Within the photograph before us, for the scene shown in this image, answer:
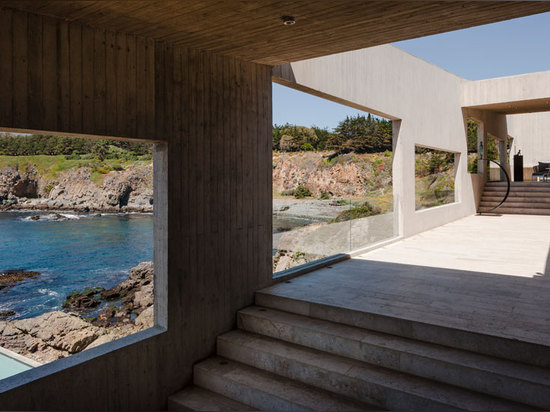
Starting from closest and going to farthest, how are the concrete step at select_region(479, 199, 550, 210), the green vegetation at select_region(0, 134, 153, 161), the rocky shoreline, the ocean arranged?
the rocky shoreline
the ocean
the concrete step at select_region(479, 199, 550, 210)
the green vegetation at select_region(0, 134, 153, 161)

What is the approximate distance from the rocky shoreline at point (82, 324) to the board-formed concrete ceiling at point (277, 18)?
517 cm

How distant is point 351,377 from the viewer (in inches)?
118

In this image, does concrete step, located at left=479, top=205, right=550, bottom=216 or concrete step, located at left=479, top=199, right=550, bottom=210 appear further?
concrete step, located at left=479, top=199, right=550, bottom=210

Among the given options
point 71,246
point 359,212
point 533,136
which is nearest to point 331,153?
point 533,136

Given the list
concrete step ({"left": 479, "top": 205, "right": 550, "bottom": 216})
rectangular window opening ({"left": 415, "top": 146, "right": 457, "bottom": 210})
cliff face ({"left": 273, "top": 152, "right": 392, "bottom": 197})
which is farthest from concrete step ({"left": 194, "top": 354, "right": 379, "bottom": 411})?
cliff face ({"left": 273, "top": 152, "right": 392, "bottom": 197})

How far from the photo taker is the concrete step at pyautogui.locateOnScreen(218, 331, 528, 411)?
8.71 ft

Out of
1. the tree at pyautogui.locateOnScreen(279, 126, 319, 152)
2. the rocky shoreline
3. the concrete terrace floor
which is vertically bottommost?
the rocky shoreline

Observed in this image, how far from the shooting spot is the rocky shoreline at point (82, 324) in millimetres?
6141

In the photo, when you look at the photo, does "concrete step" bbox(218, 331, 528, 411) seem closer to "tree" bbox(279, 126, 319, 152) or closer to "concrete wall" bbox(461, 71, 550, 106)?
"concrete wall" bbox(461, 71, 550, 106)

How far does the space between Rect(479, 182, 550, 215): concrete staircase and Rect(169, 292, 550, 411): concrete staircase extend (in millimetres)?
11488

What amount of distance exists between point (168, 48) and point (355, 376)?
319cm

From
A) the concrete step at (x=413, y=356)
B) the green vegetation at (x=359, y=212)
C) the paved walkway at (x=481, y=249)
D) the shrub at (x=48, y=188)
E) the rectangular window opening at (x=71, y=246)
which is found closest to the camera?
the concrete step at (x=413, y=356)

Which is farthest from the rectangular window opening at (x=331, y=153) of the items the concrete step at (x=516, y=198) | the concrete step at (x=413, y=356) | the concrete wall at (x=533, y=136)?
the concrete step at (x=413, y=356)

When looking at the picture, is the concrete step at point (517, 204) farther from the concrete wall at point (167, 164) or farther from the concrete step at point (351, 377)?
the concrete step at point (351, 377)
